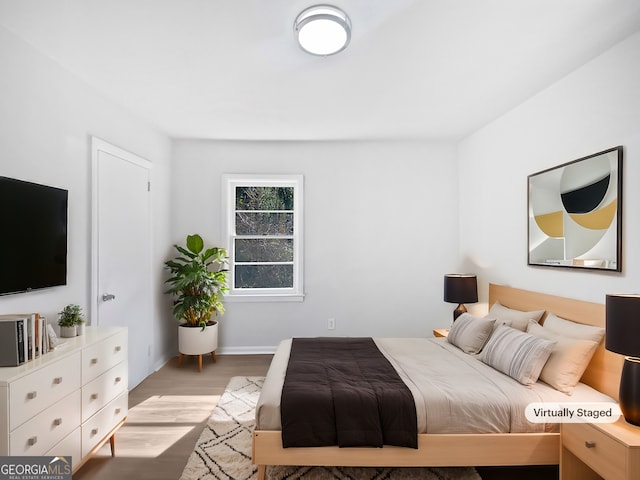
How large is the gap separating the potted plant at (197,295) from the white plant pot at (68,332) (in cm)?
169

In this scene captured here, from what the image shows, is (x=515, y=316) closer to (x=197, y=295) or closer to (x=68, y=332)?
(x=197, y=295)

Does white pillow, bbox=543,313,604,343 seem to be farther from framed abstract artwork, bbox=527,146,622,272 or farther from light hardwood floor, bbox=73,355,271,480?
light hardwood floor, bbox=73,355,271,480

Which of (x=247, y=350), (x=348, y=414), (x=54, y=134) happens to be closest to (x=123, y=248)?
(x=54, y=134)

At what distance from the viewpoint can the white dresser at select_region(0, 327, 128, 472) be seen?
1749mm

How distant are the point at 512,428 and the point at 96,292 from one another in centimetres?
313

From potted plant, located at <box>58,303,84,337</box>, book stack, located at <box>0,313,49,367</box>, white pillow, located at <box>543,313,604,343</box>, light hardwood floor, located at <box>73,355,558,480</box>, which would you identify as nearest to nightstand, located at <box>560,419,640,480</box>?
light hardwood floor, located at <box>73,355,558,480</box>

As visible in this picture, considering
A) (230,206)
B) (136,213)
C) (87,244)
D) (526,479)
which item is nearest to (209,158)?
(230,206)

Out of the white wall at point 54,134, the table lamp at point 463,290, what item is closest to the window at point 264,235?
the white wall at point 54,134

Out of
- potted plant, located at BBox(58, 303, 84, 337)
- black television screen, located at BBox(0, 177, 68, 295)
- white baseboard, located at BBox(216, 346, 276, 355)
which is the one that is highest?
black television screen, located at BBox(0, 177, 68, 295)

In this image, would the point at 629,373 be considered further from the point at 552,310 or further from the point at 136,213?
the point at 136,213

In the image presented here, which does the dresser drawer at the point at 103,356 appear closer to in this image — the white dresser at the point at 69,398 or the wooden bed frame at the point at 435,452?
the white dresser at the point at 69,398

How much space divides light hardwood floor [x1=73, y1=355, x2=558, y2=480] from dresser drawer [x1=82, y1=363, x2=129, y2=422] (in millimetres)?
407

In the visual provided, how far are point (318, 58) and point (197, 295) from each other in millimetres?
2822

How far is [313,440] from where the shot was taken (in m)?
2.17
